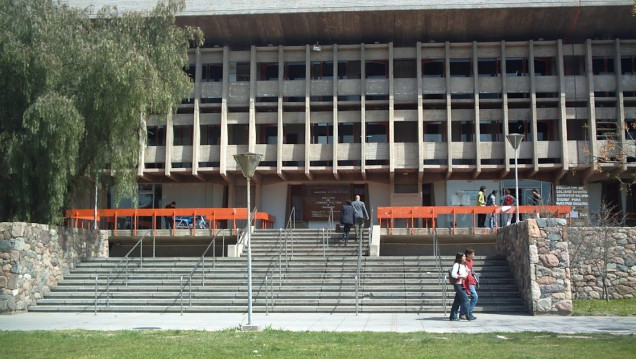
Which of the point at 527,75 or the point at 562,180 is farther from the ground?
the point at 527,75

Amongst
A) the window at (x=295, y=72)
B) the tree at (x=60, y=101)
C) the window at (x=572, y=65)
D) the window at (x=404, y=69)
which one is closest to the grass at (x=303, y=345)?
the tree at (x=60, y=101)

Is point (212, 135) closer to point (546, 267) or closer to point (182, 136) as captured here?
point (182, 136)

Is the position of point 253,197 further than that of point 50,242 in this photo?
Yes

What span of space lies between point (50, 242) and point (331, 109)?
17.0m

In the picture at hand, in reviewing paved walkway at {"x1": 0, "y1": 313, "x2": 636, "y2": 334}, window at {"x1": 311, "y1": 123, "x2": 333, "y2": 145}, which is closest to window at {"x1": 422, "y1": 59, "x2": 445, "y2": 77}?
window at {"x1": 311, "y1": 123, "x2": 333, "y2": 145}

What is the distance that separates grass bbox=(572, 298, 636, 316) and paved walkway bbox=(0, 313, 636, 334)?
1.29 m

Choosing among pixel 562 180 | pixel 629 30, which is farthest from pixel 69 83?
pixel 629 30

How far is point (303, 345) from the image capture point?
11.5 m

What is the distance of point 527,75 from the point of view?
34750 mm

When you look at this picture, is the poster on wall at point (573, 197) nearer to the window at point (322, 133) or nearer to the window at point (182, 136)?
the window at point (322, 133)

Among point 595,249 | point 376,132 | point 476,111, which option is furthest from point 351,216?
point 476,111

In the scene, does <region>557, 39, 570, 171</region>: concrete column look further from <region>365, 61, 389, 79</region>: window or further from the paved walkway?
the paved walkway

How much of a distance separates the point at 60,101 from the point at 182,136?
Answer: 52.6 ft

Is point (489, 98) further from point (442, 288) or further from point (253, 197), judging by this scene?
point (442, 288)
